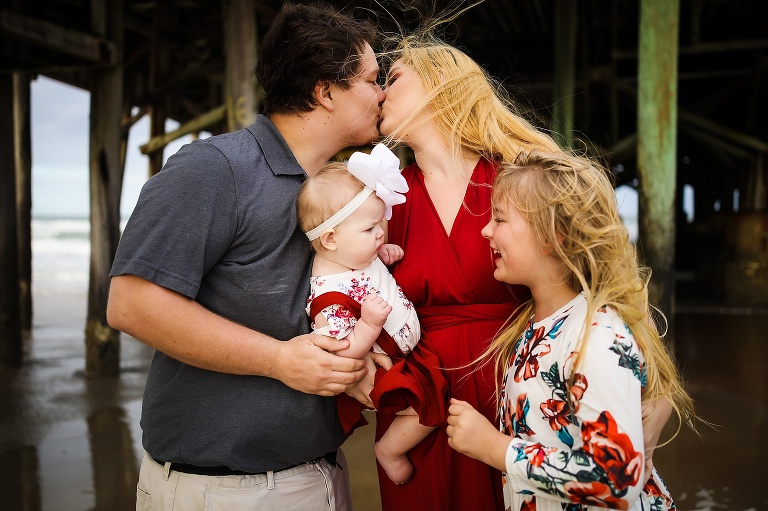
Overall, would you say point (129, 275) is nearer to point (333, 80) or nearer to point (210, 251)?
point (210, 251)

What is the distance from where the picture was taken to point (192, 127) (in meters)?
7.51

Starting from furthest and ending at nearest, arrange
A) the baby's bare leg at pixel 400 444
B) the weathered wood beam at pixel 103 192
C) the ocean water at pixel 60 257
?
1. the ocean water at pixel 60 257
2. the weathered wood beam at pixel 103 192
3. the baby's bare leg at pixel 400 444

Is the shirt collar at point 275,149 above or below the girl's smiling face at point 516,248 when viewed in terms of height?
above

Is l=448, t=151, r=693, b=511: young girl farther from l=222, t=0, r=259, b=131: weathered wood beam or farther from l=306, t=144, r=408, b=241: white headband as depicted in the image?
l=222, t=0, r=259, b=131: weathered wood beam

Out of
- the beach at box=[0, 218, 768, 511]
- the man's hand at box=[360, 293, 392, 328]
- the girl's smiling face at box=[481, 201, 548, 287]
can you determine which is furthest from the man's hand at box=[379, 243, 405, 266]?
the beach at box=[0, 218, 768, 511]

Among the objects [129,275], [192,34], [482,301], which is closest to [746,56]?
[192,34]

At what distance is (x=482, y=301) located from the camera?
2225 millimetres

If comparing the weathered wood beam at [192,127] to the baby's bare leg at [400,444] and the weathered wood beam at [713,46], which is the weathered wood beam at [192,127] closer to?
the baby's bare leg at [400,444]

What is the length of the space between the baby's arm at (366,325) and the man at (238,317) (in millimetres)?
40

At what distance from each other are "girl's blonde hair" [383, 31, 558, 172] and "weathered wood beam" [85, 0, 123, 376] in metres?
4.57

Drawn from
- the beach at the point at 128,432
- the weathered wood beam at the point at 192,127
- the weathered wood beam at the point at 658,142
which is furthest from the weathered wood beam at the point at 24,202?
the weathered wood beam at the point at 658,142

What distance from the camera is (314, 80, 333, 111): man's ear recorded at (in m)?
2.17

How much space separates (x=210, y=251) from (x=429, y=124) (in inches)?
33.7

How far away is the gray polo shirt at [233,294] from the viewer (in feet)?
6.05
